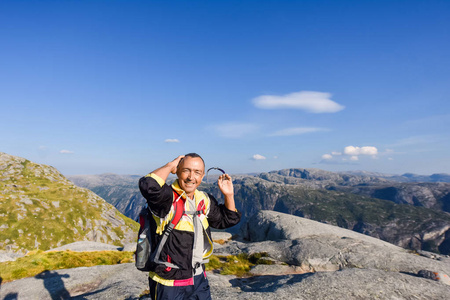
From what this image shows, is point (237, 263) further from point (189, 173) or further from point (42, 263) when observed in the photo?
point (189, 173)

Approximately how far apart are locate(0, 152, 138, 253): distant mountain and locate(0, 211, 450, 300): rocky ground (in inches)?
4169

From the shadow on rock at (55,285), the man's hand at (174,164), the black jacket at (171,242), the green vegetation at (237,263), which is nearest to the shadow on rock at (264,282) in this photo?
the green vegetation at (237,263)

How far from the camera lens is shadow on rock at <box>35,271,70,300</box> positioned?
13297 mm

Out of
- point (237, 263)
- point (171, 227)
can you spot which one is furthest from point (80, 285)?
point (171, 227)

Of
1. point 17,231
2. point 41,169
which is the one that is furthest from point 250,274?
point 41,169

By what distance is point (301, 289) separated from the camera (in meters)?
11.9

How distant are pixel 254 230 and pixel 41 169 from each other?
187586 millimetres

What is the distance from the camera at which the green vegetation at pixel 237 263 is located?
18.2m

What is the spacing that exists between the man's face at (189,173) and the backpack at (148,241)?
33 cm

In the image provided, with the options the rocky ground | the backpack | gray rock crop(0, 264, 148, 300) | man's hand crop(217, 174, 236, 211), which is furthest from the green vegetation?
the backpack

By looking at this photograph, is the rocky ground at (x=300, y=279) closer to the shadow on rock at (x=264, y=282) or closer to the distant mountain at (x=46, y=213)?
the shadow on rock at (x=264, y=282)

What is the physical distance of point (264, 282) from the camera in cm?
1558

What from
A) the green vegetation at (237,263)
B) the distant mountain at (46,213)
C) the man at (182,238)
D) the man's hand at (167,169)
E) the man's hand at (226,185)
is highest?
the man's hand at (167,169)

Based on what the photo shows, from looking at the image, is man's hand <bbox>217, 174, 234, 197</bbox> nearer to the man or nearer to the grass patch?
the man
